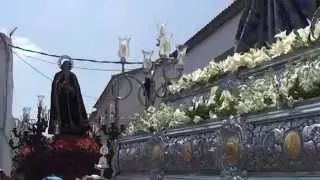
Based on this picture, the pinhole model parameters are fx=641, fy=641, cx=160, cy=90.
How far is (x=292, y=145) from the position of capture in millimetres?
3238

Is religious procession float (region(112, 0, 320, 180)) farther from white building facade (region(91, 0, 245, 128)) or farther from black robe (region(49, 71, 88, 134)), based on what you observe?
white building facade (region(91, 0, 245, 128))

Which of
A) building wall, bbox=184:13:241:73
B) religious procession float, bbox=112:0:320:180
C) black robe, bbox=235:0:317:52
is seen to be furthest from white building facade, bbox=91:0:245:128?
religious procession float, bbox=112:0:320:180

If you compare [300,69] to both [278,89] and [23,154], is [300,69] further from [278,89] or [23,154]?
[23,154]

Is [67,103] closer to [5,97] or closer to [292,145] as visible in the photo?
[292,145]

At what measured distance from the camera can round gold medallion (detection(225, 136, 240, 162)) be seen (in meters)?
3.85

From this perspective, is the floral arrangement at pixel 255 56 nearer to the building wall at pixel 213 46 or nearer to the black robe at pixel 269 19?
the black robe at pixel 269 19

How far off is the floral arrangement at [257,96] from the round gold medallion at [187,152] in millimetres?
184

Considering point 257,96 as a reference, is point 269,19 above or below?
above

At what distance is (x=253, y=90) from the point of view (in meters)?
3.96

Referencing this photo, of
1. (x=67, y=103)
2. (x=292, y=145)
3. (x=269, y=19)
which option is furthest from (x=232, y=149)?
(x=67, y=103)

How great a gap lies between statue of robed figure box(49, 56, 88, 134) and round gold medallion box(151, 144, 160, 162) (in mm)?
8655

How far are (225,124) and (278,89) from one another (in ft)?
1.86

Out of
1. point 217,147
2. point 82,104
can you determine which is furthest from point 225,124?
point 82,104

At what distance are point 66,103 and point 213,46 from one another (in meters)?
4.95
